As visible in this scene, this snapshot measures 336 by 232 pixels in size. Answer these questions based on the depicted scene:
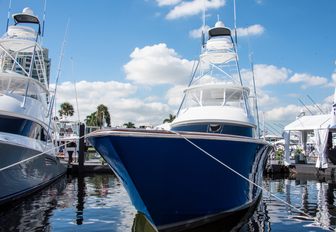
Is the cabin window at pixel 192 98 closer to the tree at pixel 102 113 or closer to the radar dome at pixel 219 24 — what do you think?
the radar dome at pixel 219 24

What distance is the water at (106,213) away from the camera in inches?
408

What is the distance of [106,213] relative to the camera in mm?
12227

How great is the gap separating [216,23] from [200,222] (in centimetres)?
1055

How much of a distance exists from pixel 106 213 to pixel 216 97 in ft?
19.5

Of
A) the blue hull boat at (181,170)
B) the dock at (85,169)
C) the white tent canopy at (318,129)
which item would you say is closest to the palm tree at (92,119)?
the dock at (85,169)

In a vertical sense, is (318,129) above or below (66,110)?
below

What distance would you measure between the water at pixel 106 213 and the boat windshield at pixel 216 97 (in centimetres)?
405

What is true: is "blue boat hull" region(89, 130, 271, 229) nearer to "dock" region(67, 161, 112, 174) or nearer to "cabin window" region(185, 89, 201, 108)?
"cabin window" region(185, 89, 201, 108)

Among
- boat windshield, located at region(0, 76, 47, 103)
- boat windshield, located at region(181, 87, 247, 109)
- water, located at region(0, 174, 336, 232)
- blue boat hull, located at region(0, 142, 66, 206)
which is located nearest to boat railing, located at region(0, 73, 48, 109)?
boat windshield, located at region(0, 76, 47, 103)

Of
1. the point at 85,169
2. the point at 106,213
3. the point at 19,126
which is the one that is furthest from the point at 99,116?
the point at 106,213

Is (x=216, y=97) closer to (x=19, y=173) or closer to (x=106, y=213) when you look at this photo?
(x=106, y=213)

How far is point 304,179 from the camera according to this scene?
84.4 ft

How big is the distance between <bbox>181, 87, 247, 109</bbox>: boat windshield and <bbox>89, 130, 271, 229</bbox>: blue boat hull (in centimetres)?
502

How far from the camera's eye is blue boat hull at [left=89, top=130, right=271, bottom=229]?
26.2ft
